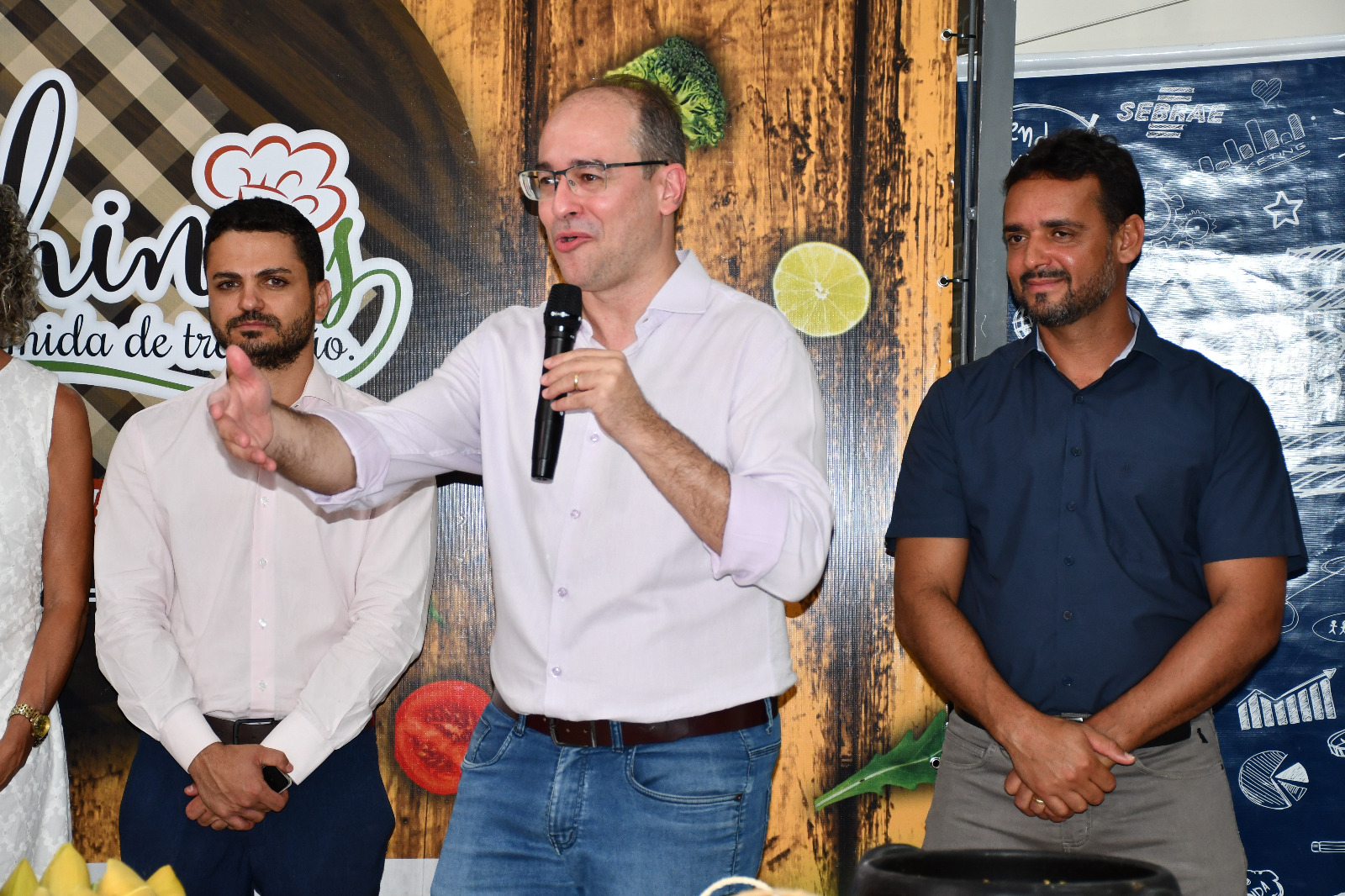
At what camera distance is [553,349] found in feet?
5.95

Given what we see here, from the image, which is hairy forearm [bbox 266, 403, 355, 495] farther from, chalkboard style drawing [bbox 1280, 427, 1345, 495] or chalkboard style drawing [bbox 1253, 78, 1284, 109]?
chalkboard style drawing [bbox 1253, 78, 1284, 109]

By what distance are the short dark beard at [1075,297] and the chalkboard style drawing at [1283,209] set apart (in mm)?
586

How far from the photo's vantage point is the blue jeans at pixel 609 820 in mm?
1782

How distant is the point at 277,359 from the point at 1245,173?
2.40 m

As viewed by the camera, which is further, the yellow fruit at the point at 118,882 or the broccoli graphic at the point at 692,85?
the broccoli graphic at the point at 692,85

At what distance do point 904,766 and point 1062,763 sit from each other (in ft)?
1.93

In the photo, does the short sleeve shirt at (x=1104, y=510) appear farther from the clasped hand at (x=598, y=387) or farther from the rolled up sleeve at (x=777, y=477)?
the clasped hand at (x=598, y=387)

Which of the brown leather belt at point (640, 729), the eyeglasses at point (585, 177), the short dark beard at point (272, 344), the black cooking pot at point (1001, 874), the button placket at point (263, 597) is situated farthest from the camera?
the short dark beard at point (272, 344)

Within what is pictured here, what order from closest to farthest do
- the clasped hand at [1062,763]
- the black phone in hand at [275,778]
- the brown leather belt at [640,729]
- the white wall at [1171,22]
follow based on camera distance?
the brown leather belt at [640,729] → the clasped hand at [1062,763] → the black phone in hand at [275,778] → the white wall at [1171,22]

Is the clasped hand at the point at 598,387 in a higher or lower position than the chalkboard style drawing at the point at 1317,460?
higher

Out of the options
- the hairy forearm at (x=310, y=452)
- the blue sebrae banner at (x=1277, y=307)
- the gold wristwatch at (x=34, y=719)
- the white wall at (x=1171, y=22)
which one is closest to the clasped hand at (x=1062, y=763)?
the blue sebrae banner at (x=1277, y=307)

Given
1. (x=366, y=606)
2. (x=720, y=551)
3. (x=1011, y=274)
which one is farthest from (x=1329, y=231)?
(x=366, y=606)

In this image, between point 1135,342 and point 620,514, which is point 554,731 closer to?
point 620,514

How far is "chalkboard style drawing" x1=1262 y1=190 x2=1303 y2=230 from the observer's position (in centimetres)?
269
